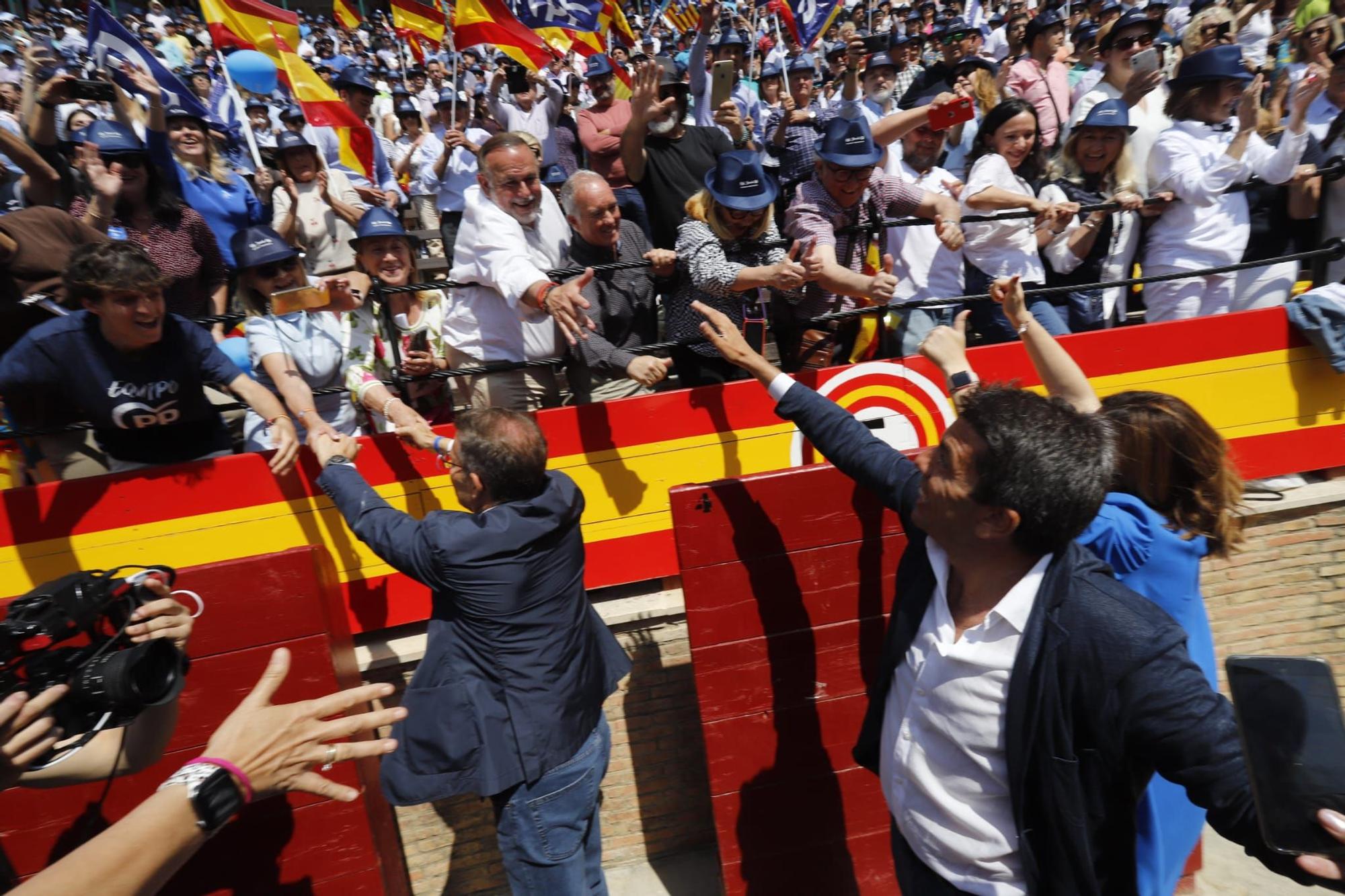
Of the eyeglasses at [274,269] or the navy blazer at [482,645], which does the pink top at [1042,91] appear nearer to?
the eyeglasses at [274,269]

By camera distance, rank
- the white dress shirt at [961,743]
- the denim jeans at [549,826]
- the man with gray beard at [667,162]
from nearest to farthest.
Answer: the white dress shirt at [961,743] < the denim jeans at [549,826] < the man with gray beard at [667,162]

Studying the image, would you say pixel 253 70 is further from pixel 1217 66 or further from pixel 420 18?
pixel 1217 66

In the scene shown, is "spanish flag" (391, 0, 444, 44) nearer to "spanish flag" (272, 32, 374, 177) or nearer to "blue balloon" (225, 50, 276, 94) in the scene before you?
"blue balloon" (225, 50, 276, 94)

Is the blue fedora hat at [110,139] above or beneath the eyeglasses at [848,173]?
above

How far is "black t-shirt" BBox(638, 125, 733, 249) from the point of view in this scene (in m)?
5.12

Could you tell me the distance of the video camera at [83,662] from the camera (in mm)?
1703

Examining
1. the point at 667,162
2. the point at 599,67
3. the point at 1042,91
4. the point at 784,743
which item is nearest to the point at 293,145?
the point at 599,67

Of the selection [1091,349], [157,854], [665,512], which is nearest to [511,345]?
[665,512]

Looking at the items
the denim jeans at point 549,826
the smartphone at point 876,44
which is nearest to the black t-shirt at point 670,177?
the denim jeans at point 549,826

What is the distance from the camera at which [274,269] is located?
375 centimetres

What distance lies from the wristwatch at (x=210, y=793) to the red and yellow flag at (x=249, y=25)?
567 centimetres

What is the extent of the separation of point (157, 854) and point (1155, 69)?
710 centimetres

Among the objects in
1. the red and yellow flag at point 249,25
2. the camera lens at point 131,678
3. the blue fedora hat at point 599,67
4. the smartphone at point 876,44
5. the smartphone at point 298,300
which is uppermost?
the smartphone at point 876,44

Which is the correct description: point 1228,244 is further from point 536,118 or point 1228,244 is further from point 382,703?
point 536,118
